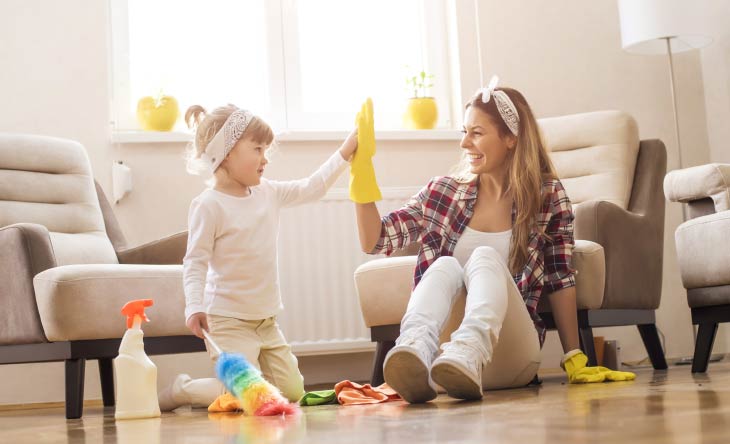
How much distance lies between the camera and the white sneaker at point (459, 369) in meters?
1.57

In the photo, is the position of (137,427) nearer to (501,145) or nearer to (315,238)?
(501,145)

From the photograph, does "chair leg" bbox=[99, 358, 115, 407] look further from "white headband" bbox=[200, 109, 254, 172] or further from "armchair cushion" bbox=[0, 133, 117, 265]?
"white headband" bbox=[200, 109, 254, 172]

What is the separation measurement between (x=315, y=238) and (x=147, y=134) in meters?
0.74

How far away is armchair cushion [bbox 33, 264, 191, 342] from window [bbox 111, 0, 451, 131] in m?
1.32

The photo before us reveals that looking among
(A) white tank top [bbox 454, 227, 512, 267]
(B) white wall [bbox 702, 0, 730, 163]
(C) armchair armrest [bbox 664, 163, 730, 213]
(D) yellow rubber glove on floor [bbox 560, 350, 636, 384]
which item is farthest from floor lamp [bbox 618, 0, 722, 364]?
(A) white tank top [bbox 454, 227, 512, 267]

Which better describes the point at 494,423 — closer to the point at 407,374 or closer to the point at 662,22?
the point at 407,374

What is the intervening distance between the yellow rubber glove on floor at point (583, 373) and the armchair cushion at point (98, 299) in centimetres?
103

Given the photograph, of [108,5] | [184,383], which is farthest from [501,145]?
[108,5]

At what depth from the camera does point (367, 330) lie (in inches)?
138

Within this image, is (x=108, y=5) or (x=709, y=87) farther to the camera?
(x=709, y=87)

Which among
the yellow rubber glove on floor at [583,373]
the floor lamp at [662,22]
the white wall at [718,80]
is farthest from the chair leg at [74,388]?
the white wall at [718,80]

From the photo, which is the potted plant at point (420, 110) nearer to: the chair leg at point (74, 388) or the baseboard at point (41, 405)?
the baseboard at point (41, 405)

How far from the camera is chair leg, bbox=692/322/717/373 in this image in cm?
235

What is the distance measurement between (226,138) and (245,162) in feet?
0.25
